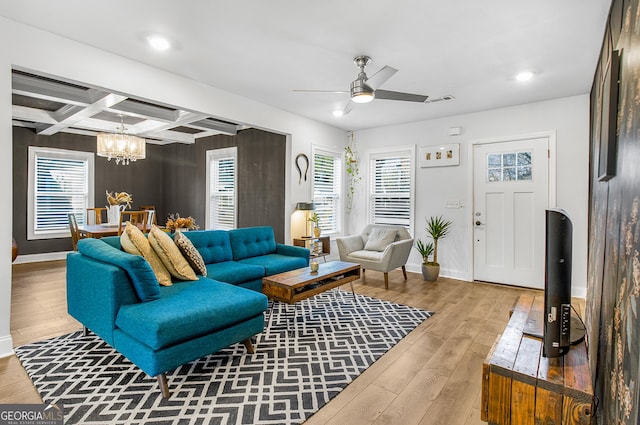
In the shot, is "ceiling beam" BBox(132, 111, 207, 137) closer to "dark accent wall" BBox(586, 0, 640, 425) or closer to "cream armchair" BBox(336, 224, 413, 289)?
"cream armchair" BBox(336, 224, 413, 289)

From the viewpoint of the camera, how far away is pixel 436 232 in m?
5.15

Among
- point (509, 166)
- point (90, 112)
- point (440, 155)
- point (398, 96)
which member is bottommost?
point (509, 166)

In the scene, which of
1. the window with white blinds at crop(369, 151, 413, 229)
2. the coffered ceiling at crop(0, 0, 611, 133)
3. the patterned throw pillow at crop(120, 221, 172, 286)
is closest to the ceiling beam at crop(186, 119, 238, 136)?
the coffered ceiling at crop(0, 0, 611, 133)

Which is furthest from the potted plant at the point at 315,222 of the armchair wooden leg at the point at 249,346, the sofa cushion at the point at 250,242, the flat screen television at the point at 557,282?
the flat screen television at the point at 557,282

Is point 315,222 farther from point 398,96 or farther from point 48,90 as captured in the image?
point 48,90

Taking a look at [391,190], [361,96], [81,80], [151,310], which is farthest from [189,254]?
[391,190]

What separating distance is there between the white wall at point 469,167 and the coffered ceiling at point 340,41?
0.31 meters

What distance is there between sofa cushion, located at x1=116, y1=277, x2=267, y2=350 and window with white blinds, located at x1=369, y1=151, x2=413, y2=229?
3.83m

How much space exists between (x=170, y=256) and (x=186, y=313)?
0.97 meters

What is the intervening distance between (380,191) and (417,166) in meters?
0.83

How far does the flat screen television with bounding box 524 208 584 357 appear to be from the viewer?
63.7 inches

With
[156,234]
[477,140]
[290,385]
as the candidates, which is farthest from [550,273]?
[477,140]

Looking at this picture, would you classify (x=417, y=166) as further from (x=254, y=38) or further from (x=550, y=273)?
(x=550, y=273)

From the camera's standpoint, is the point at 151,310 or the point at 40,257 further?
the point at 40,257
